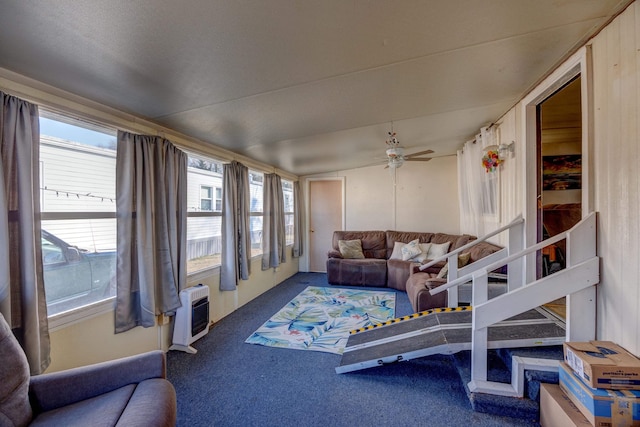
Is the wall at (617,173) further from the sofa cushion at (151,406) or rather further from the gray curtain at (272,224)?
the gray curtain at (272,224)

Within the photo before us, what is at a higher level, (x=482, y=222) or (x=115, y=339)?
(x=482, y=222)

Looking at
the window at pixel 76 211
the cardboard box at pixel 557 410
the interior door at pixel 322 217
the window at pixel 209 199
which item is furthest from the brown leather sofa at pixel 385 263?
the window at pixel 76 211

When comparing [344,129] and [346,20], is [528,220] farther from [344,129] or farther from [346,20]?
[346,20]

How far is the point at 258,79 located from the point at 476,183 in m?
3.44

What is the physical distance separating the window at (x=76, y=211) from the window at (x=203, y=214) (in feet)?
2.91

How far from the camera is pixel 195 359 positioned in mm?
2545

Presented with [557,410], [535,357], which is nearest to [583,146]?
[535,357]

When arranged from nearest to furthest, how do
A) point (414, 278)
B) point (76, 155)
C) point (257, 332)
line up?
point (76, 155) < point (257, 332) < point (414, 278)

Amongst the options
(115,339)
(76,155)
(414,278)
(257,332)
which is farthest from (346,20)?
(414,278)

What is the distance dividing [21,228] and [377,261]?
180 inches

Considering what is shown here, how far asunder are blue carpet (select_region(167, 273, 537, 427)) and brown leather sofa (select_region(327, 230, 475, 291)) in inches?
89.5

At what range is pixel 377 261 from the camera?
16.6 feet

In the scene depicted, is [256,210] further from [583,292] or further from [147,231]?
[583,292]

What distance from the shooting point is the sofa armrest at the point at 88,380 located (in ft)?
4.43
